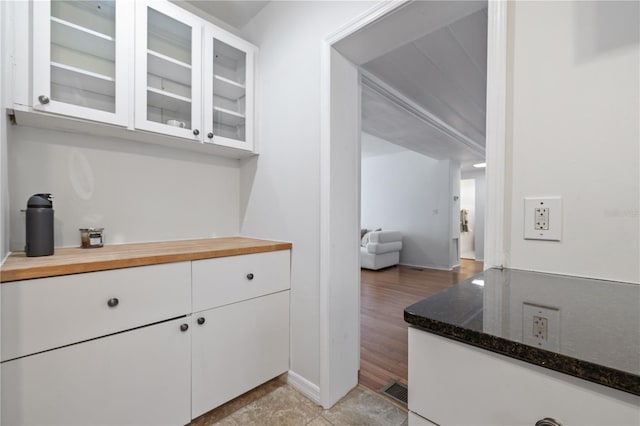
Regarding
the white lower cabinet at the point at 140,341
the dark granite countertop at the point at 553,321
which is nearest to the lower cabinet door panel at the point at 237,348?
the white lower cabinet at the point at 140,341

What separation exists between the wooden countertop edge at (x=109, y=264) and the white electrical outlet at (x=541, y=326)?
1.26m

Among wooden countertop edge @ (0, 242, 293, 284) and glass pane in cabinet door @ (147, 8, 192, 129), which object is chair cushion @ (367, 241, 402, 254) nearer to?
wooden countertop edge @ (0, 242, 293, 284)

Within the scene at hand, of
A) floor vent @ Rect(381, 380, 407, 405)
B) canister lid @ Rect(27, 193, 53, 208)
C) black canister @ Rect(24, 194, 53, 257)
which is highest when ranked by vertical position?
canister lid @ Rect(27, 193, 53, 208)

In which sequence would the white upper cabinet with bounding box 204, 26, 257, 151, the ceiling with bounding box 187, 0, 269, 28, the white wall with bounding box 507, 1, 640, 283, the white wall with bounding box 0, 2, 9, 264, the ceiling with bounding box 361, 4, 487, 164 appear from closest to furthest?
the white wall with bounding box 507, 1, 640, 283 → the white wall with bounding box 0, 2, 9, 264 → the white upper cabinet with bounding box 204, 26, 257, 151 → the ceiling with bounding box 187, 0, 269, 28 → the ceiling with bounding box 361, 4, 487, 164

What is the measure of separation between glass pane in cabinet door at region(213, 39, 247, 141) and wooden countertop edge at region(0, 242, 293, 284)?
0.81 metres

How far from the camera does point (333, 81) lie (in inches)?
59.2

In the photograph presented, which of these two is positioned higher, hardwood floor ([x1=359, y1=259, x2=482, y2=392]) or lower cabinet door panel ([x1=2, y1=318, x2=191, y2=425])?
lower cabinet door panel ([x1=2, y1=318, x2=191, y2=425])

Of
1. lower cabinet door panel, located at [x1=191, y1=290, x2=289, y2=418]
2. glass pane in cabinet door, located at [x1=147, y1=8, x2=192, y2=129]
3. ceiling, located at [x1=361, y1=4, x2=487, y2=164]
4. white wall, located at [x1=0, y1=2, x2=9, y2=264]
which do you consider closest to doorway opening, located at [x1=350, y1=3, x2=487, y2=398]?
ceiling, located at [x1=361, y1=4, x2=487, y2=164]

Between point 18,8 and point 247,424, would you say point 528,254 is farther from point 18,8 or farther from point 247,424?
point 18,8

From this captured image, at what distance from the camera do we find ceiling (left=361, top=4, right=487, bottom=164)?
75.5 inches

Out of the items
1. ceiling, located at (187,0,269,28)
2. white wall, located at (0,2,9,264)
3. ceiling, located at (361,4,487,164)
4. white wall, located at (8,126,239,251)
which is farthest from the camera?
ceiling, located at (361,4,487,164)

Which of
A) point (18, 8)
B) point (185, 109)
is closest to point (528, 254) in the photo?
point (185, 109)

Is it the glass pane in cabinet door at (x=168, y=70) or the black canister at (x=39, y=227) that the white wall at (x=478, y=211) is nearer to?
the glass pane in cabinet door at (x=168, y=70)

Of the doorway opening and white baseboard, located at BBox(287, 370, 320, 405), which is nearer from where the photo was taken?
white baseboard, located at BBox(287, 370, 320, 405)
